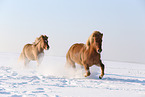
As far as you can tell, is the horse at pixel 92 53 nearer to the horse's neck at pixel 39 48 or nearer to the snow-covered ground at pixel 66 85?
the snow-covered ground at pixel 66 85

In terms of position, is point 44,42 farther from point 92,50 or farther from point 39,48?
point 92,50

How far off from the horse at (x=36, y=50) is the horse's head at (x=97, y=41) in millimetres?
2816

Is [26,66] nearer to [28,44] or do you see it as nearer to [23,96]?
[28,44]

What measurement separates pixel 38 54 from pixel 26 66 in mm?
1368

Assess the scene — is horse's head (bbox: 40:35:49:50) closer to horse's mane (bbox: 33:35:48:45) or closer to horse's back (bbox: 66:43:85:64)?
horse's mane (bbox: 33:35:48:45)

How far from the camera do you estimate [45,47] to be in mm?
7031

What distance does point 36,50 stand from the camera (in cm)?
740

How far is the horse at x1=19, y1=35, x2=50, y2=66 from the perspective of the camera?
7082 mm

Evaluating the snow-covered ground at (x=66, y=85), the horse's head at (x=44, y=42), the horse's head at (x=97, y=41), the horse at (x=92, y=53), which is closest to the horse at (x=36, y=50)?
the horse's head at (x=44, y=42)

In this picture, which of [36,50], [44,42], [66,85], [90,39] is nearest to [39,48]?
[36,50]

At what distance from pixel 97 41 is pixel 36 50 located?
3614 mm

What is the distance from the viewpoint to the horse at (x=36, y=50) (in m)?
7.08

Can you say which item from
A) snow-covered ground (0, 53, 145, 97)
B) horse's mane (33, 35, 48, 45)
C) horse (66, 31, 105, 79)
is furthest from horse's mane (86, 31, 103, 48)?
horse's mane (33, 35, 48, 45)

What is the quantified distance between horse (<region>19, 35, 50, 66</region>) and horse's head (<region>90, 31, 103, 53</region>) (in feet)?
9.24
